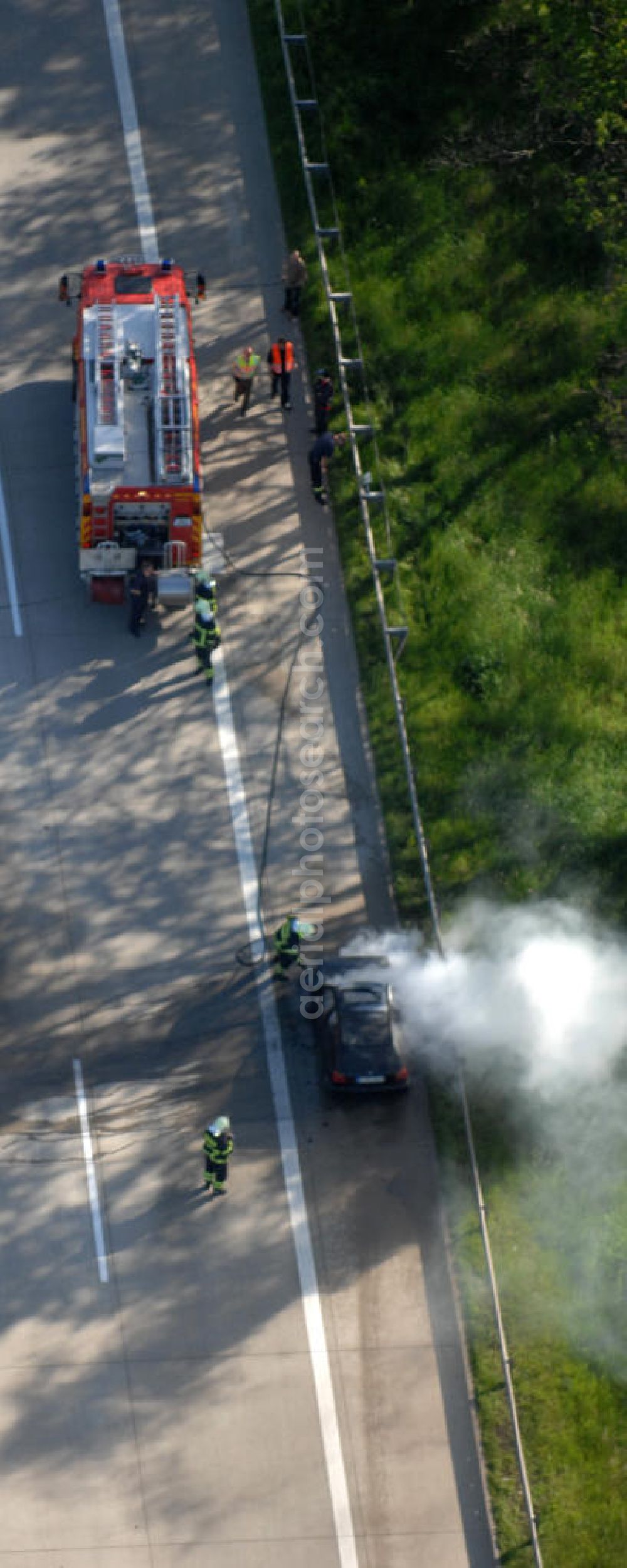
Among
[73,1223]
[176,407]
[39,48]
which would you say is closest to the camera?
[73,1223]

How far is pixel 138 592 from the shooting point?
3203cm

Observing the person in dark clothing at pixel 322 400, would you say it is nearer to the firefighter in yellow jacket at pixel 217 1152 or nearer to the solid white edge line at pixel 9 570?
the solid white edge line at pixel 9 570

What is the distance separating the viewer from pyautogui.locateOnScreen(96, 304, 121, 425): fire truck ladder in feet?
104

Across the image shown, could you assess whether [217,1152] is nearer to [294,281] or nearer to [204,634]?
[204,634]

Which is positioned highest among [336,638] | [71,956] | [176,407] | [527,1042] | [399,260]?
[399,260]

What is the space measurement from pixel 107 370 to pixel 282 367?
10.9 ft

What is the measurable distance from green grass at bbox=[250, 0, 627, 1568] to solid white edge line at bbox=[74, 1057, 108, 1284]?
479 centimetres

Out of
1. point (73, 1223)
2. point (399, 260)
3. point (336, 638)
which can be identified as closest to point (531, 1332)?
point (73, 1223)

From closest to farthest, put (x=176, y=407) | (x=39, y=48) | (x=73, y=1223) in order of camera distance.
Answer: (x=73, y=1223) → (x=176, y=407) → (x=39, y=48)

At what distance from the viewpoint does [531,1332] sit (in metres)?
29.7

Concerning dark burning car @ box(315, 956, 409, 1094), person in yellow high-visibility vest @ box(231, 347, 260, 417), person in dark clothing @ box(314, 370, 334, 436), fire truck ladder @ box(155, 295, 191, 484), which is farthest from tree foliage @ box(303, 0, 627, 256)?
dark burning car @ box(315, 956, 409, 1094)

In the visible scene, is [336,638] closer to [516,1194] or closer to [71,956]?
[71,956]

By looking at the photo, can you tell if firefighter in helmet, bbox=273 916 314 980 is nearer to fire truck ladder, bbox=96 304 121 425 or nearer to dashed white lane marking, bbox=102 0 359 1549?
Result: dashed white lane marking, bbox=102 0 359 1549

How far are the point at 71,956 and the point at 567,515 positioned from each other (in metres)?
10.9
